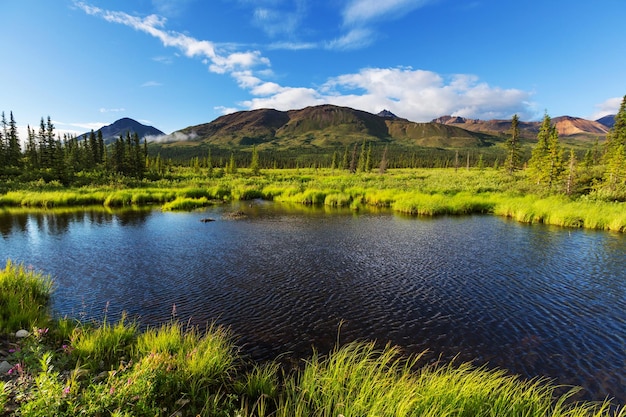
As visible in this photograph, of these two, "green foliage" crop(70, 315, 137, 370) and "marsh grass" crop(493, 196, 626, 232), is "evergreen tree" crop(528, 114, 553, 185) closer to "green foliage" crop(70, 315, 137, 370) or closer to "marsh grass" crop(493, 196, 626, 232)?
"marsh grass" crop(493, 196, 626, 232)

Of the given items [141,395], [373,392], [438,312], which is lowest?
[438,312]

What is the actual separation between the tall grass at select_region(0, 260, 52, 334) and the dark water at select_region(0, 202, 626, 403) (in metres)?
0.74

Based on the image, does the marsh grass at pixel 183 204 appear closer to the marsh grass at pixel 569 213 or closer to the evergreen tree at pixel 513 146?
the marsh grass at pixel 569 213

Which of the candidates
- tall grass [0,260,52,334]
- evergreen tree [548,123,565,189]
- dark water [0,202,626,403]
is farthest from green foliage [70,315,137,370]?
evergreen tree [548,123,565,189]

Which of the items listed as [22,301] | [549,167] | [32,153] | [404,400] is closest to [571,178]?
[549,167]

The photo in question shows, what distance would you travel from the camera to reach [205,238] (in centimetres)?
2347

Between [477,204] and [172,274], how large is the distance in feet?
116

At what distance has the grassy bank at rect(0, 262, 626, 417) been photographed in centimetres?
471

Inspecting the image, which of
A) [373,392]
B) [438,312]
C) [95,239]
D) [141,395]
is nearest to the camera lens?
[141,395]

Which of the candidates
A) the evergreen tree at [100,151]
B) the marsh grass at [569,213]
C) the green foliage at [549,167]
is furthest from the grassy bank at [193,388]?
the evergreen tree at [100,151]

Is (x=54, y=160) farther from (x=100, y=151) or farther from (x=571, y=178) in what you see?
(x=571, y=178)

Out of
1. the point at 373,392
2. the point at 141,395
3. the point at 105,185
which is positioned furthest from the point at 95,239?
the point at 105,185

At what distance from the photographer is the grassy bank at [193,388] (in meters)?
4.71

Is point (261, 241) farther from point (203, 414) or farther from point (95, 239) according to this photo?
point (203, 414)
